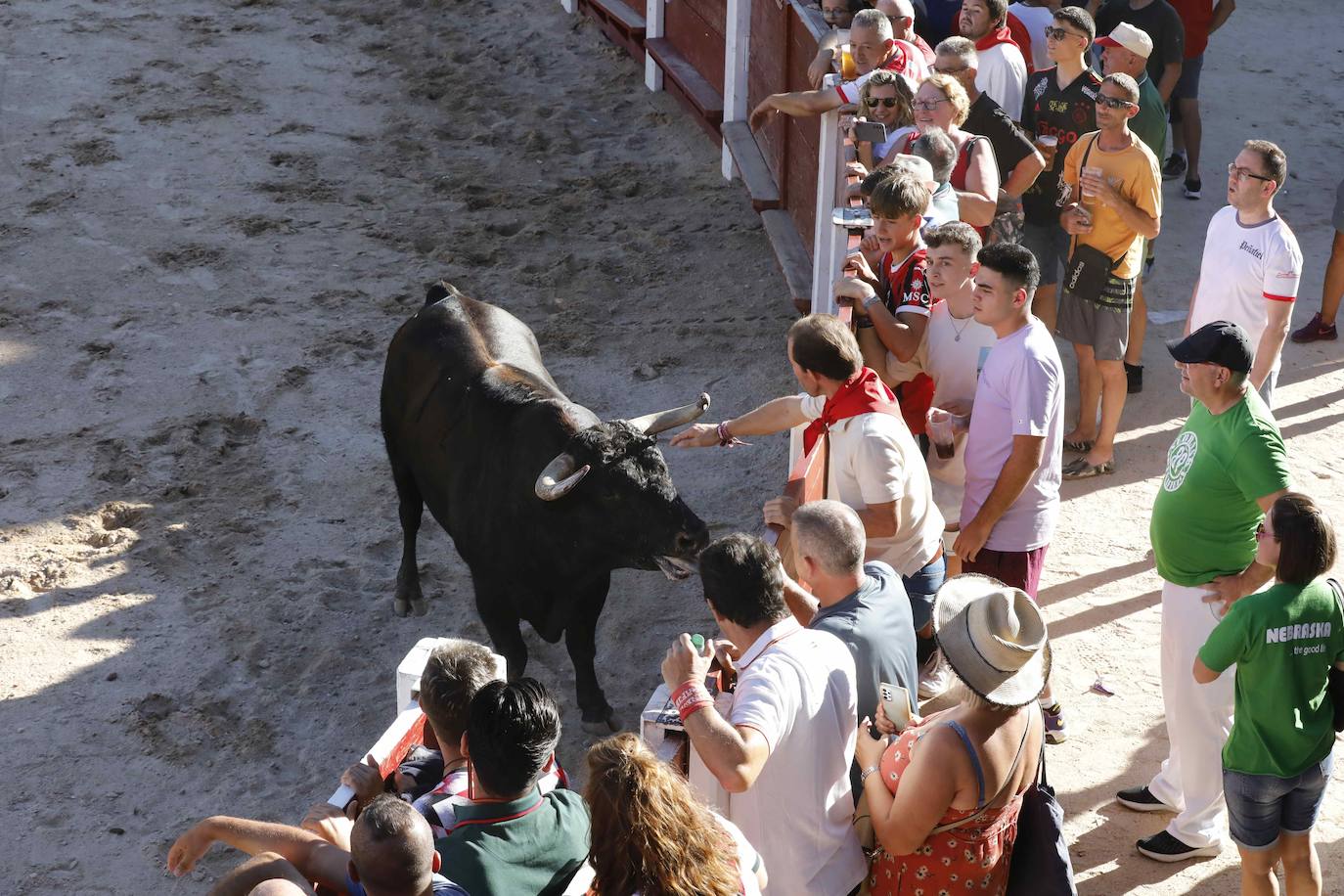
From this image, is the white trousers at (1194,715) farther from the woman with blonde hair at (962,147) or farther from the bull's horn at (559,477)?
the bull's horn at (559,477)

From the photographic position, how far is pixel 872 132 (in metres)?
5.68

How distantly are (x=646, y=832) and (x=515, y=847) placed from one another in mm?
403

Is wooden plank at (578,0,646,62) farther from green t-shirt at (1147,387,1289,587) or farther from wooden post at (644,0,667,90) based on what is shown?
green t-shirt at (1147,387,1289,587)

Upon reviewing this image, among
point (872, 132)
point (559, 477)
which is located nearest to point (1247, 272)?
point (872, 132)

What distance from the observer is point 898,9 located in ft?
22.1

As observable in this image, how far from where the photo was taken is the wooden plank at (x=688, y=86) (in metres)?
10.3

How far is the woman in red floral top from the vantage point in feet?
9.37

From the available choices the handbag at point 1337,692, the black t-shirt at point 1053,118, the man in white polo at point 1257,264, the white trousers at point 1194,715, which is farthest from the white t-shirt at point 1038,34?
the handbag at point 1337,692

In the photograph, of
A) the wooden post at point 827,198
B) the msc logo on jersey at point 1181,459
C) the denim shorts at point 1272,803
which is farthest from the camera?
the wooden post at point 827,198

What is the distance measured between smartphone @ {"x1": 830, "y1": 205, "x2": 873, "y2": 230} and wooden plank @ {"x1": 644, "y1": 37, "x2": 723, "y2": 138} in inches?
199

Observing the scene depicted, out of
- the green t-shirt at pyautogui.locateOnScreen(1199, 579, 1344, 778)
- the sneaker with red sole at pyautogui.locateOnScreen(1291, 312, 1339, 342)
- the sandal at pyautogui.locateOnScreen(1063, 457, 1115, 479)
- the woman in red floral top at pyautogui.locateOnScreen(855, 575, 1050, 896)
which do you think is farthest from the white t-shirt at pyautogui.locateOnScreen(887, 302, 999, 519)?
the sneaker with red sole at pyautogui.locateOnScreen(1291, 312, 1339, 342)

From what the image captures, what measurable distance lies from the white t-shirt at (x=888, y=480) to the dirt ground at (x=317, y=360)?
1.12m

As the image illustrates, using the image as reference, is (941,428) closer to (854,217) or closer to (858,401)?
(858,401)

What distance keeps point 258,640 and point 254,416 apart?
76.9 inches
